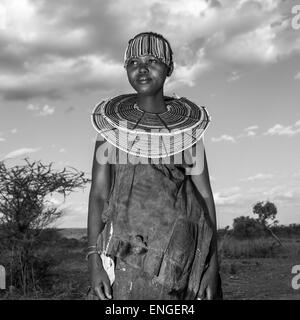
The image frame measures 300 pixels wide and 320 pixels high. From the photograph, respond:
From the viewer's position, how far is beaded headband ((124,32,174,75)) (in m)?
2.60

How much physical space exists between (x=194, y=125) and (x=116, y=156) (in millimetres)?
455

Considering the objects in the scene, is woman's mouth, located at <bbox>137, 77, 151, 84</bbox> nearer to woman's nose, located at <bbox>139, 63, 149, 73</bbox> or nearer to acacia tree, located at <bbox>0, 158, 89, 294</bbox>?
woman's nose, located at <bbox>139, 63, 149, 73</bbox>

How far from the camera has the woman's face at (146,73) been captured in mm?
2598

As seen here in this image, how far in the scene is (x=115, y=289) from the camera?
7.80 feet

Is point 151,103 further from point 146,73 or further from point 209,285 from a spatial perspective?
point 209,285

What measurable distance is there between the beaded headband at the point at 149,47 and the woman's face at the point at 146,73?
0.9 inches

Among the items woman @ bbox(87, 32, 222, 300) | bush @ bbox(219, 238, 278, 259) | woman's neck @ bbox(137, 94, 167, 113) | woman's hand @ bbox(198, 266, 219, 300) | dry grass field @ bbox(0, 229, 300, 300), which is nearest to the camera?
woman @ bbox(87, 32, 222, 300)

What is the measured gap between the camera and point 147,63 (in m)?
2.61

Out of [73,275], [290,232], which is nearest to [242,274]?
[73,275]

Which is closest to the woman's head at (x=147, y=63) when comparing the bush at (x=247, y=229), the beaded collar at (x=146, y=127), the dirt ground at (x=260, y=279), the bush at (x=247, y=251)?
the beaded collar at (x=146, y=127)

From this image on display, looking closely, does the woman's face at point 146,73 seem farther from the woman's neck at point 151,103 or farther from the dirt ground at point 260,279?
the dirt ground at point 260,279

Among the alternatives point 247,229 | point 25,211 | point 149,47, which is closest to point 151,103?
point 149,47

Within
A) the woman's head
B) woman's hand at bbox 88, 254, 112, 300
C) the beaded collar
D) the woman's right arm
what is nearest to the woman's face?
the woman's head

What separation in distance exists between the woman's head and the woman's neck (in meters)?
0.07
